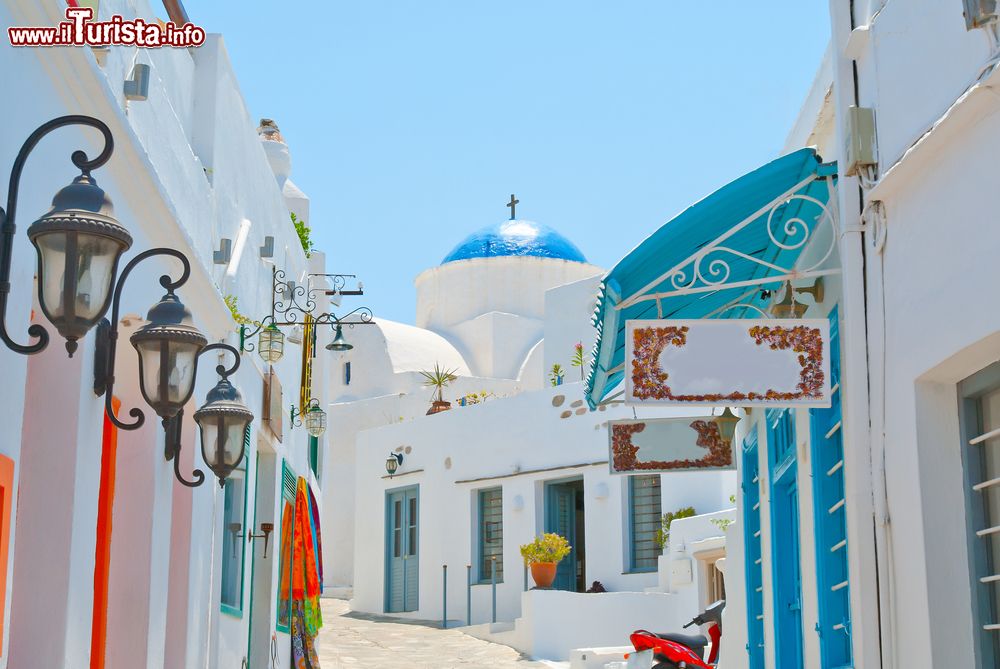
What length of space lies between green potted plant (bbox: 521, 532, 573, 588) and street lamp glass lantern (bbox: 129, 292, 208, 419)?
1468 cm

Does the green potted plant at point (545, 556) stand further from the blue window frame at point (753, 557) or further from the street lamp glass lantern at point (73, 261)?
the street lamp glass lantern at point (73, 261)

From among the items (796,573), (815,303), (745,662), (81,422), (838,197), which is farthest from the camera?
(745,662)

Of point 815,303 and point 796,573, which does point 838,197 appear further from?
point 796,573

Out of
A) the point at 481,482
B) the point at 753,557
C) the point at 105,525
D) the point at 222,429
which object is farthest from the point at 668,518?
the point at 222,429

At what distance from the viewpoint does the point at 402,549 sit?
931 inches

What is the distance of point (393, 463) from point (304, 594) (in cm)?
950

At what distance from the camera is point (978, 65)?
4.79 metres

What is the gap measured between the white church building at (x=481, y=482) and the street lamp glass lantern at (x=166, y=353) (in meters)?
13.9

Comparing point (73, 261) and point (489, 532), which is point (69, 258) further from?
point (489, 532)

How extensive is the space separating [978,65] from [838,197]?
156cm

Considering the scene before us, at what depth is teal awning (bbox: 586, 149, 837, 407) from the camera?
21.0 feet

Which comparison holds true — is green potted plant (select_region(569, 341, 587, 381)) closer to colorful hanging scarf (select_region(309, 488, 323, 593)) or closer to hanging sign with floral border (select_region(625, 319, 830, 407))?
colorful hanging scarf (select_region(309, 488, 323, 593))

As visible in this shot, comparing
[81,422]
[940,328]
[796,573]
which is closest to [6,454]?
[81,422]

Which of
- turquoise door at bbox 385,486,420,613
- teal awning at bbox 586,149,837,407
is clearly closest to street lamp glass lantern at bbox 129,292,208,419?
teal awning at bbox 586,149,837,407
